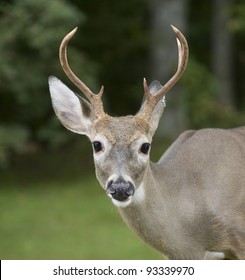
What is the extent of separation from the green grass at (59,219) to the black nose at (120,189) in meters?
5.73

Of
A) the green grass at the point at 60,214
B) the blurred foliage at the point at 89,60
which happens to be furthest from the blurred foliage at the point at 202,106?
the green grass at the point at 60,214

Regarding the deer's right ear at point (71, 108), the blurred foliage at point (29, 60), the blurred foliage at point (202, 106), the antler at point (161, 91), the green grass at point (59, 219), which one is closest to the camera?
the antler at point (161, 91)

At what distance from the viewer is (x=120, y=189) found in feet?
16.0

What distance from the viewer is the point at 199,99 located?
17281mm

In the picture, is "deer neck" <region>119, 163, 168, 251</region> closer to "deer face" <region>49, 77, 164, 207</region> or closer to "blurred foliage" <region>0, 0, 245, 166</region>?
"deer face" <region>49, 77, 164, 207</region>

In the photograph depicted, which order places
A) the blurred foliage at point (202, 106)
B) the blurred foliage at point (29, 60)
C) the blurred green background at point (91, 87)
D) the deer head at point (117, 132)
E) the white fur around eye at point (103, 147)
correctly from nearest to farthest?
the deer head at point (117, 132) < the white fur around eye at point (103, 147) < the blurred green background at point (91, 87) < the blurred foliage at point (29, 60) < the blurred foliage at point (202, 106)

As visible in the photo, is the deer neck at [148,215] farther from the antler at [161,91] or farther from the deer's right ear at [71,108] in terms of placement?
the deer's right ear at [71,108]

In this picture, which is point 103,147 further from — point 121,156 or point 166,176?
point 166,176

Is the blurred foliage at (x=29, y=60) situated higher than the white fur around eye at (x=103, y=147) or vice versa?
the white fur around eye at (x=103, y=147)

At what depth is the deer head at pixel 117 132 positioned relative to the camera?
197 inches

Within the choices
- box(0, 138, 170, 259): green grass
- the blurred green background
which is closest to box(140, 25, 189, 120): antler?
box(0, 138, 170, 259): green grass

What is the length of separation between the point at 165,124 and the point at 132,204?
1212cm
